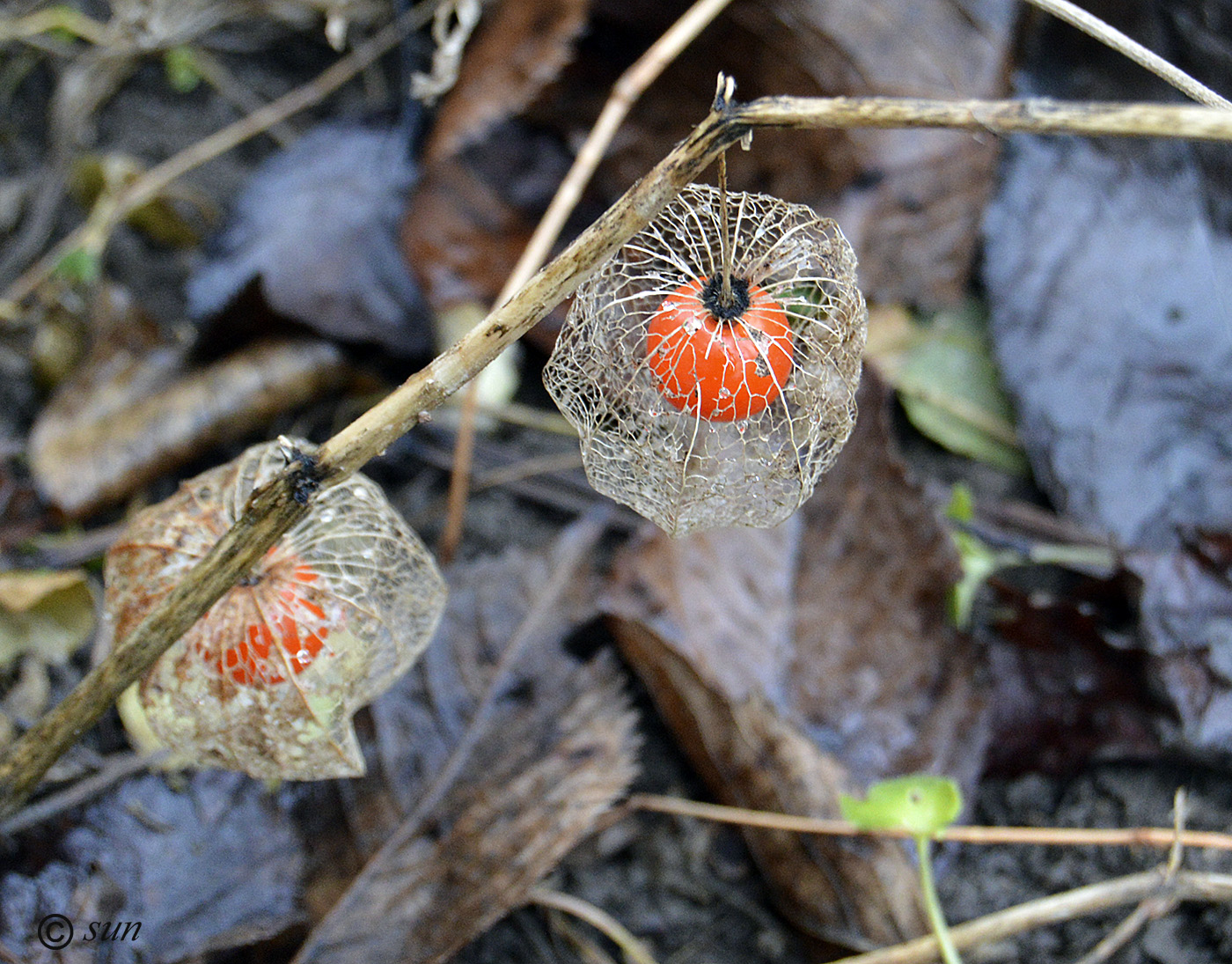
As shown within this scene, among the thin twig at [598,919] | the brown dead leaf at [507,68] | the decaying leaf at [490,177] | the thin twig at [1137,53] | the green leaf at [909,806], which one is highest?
the brown dead leaf at [507,68]

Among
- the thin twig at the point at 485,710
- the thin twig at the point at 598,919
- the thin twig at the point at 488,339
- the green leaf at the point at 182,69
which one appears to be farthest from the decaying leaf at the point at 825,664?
the green leaf at the point at 182,69

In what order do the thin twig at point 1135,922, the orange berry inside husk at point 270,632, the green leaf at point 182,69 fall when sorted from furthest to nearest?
the green leaf at point 182,69, the thin twig at point 1135,922, the orange berry inside husk at point 270,632

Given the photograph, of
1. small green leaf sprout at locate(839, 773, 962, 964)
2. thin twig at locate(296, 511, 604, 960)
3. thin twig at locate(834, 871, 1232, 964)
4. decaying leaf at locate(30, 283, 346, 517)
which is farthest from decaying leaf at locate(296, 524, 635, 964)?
decaying leaf at locate(30, 283, 346, 517)

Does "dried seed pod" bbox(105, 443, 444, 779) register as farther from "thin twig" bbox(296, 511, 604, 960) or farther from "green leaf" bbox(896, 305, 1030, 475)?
"green leaf" bbox(896, 305, 1030, 475)

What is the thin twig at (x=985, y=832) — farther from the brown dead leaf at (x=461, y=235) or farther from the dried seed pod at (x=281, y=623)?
the brown dead leaf at (x=461, y=235)

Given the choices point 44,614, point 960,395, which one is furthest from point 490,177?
point 44,614

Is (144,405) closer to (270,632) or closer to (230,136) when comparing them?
(230,136)
